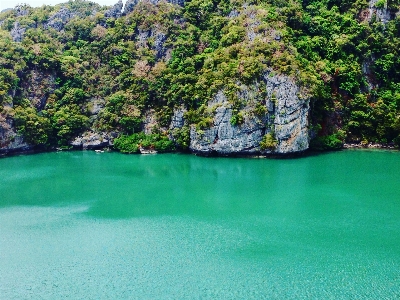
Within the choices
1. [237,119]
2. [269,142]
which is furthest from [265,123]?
[237,119]

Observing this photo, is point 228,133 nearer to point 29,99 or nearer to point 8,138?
point 8,138

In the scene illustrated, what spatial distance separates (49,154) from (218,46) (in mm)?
22975

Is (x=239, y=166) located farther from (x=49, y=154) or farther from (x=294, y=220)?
(x=49, y=154)

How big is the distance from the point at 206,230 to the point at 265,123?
1908 cm

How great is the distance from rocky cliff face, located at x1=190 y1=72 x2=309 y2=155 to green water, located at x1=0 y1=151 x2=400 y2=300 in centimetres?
221

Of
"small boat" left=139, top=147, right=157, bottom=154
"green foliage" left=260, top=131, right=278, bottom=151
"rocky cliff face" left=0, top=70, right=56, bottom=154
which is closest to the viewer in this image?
"green foliage" left=260, top=131, right=278, bottom=151

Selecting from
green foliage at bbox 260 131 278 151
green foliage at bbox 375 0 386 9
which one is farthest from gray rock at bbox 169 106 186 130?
green foliage at bbox 375 0 386 9

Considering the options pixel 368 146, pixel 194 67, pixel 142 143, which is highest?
pixel 194 67

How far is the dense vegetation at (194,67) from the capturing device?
43438 millimetres

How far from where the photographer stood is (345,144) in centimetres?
4450

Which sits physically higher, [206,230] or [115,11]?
[115,11]

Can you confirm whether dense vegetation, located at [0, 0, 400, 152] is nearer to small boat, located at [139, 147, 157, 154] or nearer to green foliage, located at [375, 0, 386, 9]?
green foliage, located at [375, 0, 386, 9]

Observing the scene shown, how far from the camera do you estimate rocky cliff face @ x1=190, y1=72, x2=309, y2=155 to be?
40.5 m

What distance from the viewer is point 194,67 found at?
156 ft
